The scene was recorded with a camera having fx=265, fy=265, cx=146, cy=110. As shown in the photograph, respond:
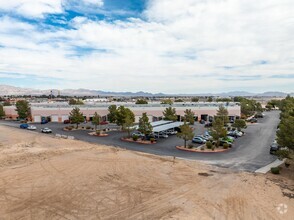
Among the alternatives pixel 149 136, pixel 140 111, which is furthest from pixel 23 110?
pixel 149 136

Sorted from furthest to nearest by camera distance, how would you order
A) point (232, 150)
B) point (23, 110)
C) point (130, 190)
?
point (23, 110)
point (232, 150)
point (130, 190)

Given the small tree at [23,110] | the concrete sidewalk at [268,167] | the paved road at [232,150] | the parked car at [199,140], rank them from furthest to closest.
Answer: the small tree at [23,110]
the parked car at [199,140]
the paved road at [232,150]
the concrete sidewalk at [268,167]

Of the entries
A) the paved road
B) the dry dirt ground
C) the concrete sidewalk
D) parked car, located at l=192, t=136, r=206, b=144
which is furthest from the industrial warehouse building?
the concrete sidewalk

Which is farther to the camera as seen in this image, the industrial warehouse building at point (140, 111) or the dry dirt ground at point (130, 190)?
the industrial warehouse building at point (140, 111)

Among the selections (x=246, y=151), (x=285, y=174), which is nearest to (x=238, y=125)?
(x=246, y=151)

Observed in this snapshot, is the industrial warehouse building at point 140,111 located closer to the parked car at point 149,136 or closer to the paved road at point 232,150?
the paved road at point 232,150

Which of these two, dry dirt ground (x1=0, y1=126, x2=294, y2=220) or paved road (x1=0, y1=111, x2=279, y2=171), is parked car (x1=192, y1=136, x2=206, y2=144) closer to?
paved road (x1=0, y1=111, x2=279, y2=171)

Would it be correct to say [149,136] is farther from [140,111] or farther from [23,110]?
[23,110]

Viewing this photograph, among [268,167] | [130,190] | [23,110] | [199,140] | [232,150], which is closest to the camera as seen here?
[130,190]

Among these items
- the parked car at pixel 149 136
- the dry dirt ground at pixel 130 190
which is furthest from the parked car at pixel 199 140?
the dry dirt ground at pixel 130 190

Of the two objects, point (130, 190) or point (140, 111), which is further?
point (140, 111)
